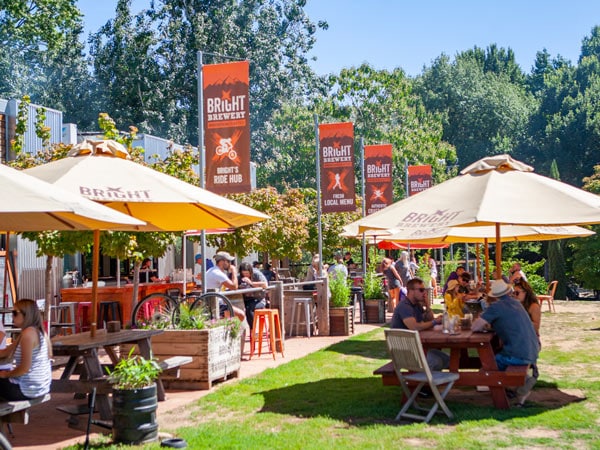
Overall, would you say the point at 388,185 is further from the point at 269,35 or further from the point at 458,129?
A: the point at 458,129

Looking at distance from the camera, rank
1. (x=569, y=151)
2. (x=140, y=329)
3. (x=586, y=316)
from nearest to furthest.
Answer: (x=140, y=329) → (x=586, y=316) → (x=569, y=151)

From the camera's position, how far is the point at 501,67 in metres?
70.1

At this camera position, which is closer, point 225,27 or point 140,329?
point 140,329

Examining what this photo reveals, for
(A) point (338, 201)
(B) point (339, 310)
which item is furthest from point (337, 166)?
(B) point (339, 310)

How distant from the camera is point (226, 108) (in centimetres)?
1190

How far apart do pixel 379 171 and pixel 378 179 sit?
24 cm

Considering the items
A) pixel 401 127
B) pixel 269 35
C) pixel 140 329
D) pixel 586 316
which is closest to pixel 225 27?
pixel 269 35

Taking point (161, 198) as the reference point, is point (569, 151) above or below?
above

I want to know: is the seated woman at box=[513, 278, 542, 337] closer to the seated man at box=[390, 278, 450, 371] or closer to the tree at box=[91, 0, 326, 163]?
the seated man at box=[390, 278, 450, 371]

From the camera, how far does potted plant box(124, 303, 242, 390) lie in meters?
10.2

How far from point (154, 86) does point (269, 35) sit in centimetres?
749

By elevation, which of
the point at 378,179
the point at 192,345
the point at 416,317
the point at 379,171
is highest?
the point at 379,171

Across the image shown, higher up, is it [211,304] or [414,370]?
[211,304]

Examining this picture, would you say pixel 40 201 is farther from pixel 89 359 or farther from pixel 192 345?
pixel 192 345
